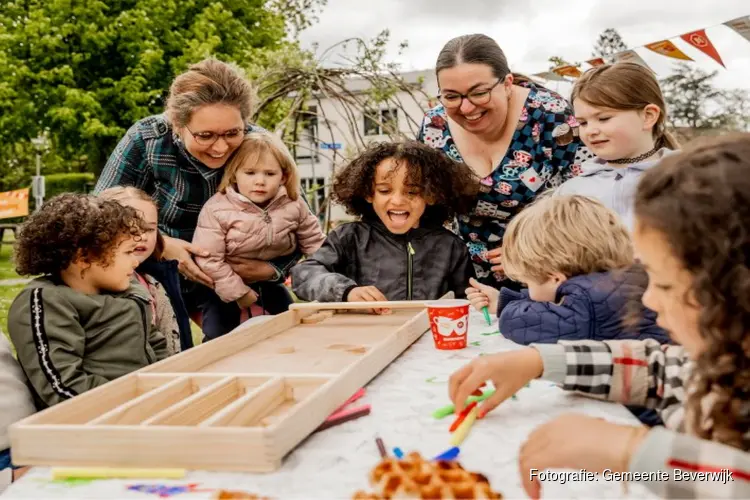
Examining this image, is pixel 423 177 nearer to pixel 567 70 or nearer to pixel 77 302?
pixel 77 302

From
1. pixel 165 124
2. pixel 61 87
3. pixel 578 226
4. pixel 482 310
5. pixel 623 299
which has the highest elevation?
pixel 61 87

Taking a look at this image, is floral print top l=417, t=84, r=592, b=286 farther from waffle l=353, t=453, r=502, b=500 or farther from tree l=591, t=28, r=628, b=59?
tree l=591, t=28, r=628, b=59

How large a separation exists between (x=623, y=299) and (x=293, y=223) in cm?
200

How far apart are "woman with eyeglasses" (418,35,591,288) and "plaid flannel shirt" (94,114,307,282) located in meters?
1.14

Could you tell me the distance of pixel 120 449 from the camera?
1.12m

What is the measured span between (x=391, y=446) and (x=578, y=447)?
362 millimetres

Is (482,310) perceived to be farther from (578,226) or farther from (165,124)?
(165,124)

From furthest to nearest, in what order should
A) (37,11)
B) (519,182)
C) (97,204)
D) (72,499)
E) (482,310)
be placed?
(37,11), (519,182), (482,310), (97,204), (72,499)

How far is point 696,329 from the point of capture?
3.37 ft

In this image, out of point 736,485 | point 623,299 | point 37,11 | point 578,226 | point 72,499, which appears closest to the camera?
point 736,485

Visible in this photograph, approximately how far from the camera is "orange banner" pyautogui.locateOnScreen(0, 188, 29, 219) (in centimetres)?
1448

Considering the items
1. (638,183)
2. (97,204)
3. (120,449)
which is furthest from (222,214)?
(638,183)

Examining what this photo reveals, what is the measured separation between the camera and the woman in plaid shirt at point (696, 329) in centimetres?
89

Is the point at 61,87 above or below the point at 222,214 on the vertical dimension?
above
